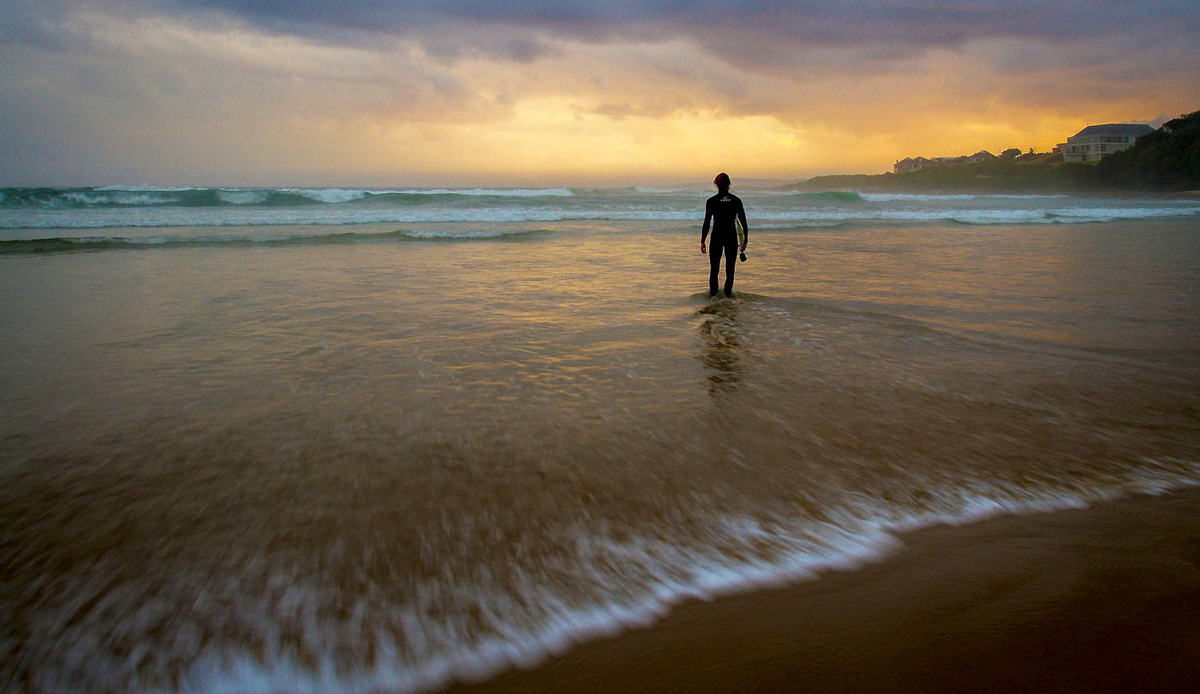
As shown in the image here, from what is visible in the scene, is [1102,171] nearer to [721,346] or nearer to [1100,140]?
[1100,140]

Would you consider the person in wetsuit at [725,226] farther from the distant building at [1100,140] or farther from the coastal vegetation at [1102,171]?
the distant building at [1100,140]

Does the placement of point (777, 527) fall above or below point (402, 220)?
below

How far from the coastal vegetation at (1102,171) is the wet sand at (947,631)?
73338mm

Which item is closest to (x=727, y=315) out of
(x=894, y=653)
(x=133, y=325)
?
(x=894, y=653)

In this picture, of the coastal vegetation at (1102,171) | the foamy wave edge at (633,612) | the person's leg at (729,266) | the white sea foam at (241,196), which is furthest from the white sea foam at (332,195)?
the coastal vegetation at (1102,171)

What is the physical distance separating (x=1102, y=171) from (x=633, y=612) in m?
86.1

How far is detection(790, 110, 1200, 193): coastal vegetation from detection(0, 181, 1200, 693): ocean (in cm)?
6809

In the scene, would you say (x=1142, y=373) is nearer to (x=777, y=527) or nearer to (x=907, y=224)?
(x=777, y=527)

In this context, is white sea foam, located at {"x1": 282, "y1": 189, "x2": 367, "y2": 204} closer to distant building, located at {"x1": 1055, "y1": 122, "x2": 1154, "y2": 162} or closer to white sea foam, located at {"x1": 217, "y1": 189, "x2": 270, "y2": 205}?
white sea foam, located at {"x1": 217, "y1": 189, "x2": 270, "y2": 205}

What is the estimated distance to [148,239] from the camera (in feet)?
55.1

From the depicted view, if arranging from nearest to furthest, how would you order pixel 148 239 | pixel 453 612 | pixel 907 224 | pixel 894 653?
pixel 894 653
pixel 453 612
pixel 148 239
pixel 907 224

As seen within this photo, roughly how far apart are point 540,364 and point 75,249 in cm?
1550

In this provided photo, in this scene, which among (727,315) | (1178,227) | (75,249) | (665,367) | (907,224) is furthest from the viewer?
(907,224)

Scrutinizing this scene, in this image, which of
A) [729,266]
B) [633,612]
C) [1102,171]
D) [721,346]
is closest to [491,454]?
[633,612]
